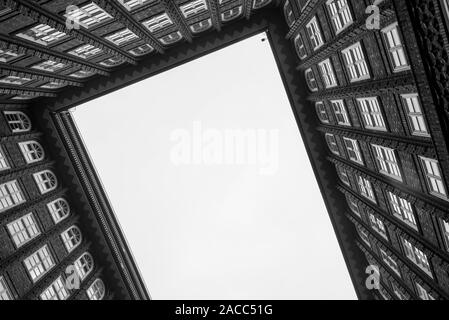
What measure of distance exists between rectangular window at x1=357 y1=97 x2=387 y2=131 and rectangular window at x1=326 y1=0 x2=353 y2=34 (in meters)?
4.76

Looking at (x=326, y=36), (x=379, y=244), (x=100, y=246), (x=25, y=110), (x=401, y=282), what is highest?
(x=25, y=110)

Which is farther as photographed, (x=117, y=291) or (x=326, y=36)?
(x=117, y=291)

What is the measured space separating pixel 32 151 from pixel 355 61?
2740 cm

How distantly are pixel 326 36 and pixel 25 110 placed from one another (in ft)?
86.2

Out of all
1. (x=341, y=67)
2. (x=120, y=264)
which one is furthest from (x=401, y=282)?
(x=120, y=264)

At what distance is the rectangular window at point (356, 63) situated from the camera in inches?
902

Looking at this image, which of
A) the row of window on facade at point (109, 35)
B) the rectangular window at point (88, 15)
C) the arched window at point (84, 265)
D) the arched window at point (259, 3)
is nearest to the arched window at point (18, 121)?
the row of window on facade at point (109, 35)

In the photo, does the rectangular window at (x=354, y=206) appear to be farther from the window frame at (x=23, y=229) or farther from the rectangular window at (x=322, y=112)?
the window frame at (x=23, y=229)

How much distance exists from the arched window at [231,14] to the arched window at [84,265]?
2580 cm

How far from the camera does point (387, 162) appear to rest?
81.8ft

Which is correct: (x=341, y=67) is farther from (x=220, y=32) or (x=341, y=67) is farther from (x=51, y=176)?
(x=51, y=176)

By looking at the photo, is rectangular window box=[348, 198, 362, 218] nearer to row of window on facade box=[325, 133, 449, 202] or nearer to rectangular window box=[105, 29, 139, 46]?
row of window on facade box=[325, 133, 449, 202]

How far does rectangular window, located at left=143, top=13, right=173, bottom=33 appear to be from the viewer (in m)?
28.1

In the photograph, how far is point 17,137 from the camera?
104 ft
